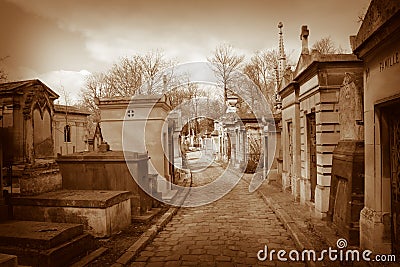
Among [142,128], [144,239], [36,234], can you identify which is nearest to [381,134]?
[144,239]

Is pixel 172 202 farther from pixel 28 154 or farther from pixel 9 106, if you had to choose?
pixel 9 106

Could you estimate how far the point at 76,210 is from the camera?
20.4 ft

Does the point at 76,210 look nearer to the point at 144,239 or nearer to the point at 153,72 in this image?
the point at 144,239

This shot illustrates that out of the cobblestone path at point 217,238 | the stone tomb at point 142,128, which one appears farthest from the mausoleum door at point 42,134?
the cobblestone path at point 217,238

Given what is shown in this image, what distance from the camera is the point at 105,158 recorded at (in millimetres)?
7828

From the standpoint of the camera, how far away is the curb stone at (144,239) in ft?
17.0

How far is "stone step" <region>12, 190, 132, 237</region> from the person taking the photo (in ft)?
20.2

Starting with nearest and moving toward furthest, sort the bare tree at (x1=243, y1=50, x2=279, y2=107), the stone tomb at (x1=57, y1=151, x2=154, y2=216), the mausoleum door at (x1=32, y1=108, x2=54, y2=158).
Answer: the stone tomb at (x1=57, y1=151, x2=154, y2=216) < the mausoleum door at (x1=32, y1=108, x2=54, y2=158) < the bare tree at (x1=243, y1=50, x2=279, y2=107)

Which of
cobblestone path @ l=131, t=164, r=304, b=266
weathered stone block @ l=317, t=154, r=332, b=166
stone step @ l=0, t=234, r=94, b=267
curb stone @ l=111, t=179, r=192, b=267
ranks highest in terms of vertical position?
weathered stone block @ l=317, t=154, r=332, b=166

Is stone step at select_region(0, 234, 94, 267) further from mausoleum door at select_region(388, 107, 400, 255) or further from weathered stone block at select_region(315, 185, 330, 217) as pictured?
weathered stone block at select_region(315, 185, 330, 217)
